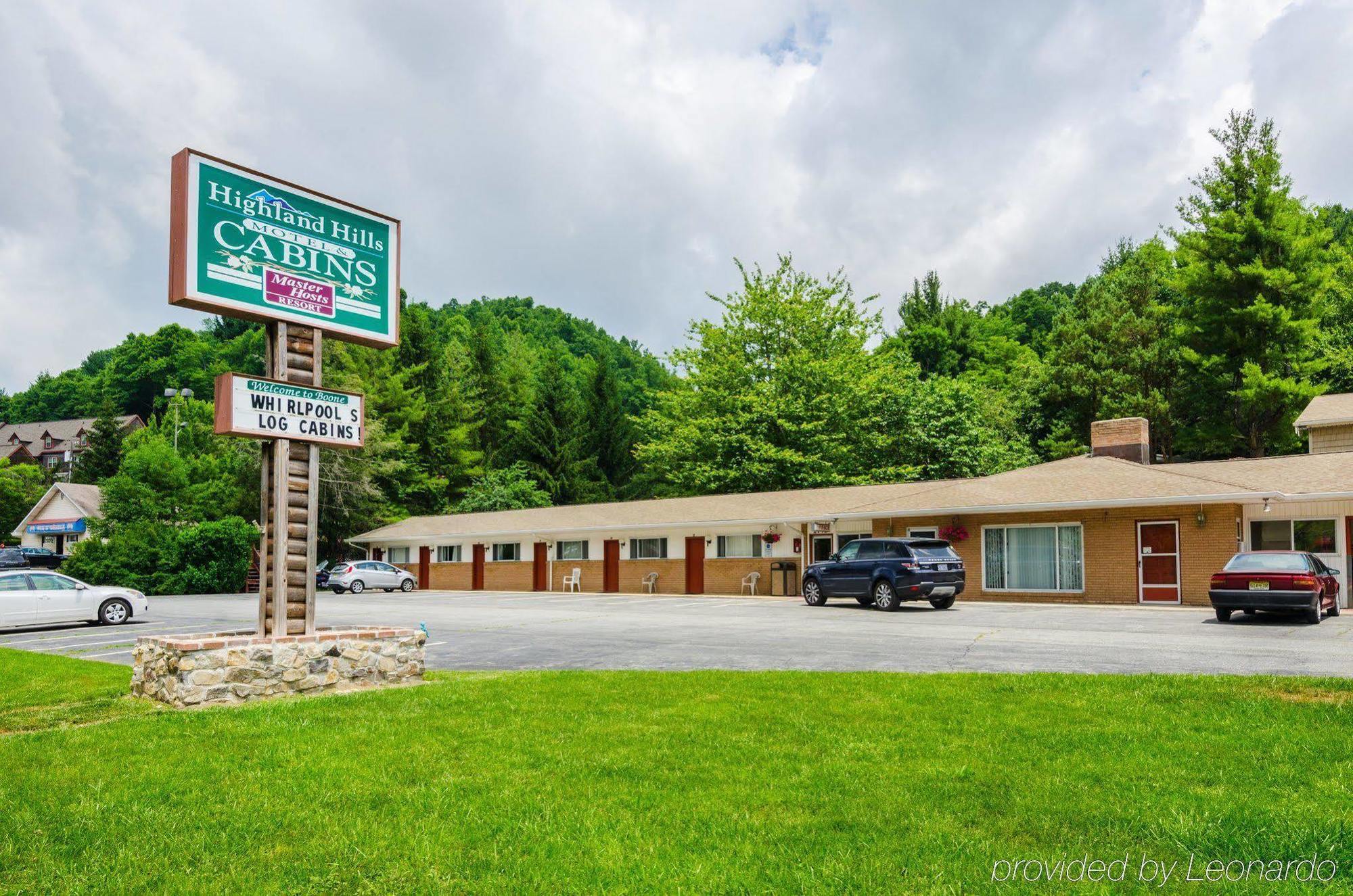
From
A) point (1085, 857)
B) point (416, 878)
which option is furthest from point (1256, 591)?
point (416, 878)

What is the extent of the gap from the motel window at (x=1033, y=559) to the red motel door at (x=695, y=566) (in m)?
10.3

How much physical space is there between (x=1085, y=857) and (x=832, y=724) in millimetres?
2976

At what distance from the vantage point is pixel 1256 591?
1730 cm


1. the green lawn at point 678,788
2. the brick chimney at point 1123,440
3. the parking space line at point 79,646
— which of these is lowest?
the parking space line at point 79,646

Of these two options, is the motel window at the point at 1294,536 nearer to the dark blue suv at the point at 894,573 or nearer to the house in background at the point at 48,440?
the dark blue suv at the point at 894,573

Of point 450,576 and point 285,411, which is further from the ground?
point 285,411

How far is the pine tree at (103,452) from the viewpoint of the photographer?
72188 mm

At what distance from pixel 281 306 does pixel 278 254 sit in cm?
60

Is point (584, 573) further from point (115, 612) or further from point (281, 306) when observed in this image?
point (281, 306)

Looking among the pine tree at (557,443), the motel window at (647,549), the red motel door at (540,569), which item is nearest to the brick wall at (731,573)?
the motel window at (647,549)

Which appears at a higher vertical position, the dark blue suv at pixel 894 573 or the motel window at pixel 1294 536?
the motel window at pixel 1294 536

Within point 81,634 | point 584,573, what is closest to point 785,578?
point 584,573

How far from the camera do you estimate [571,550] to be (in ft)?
126

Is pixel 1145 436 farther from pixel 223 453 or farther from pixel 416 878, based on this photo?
pixel 223 453
